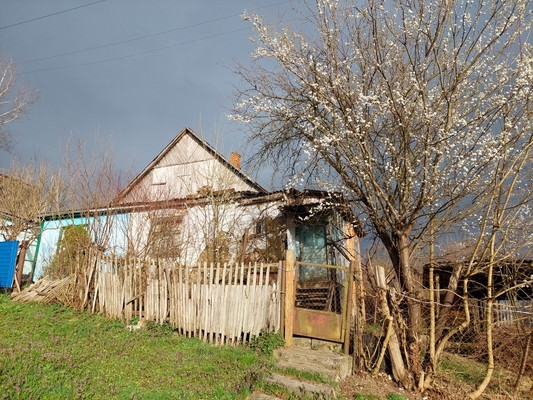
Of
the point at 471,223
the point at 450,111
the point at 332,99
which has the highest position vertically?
the point at 332,99

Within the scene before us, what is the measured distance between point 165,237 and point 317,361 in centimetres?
717

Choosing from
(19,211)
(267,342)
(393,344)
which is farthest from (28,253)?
(393,344)

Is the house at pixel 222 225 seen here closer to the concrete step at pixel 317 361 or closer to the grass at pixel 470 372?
the grass at pixel 470 372

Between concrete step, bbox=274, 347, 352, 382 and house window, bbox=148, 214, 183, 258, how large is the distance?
5808 mm

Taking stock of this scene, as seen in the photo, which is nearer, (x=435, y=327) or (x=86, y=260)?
(x=435, y=327)

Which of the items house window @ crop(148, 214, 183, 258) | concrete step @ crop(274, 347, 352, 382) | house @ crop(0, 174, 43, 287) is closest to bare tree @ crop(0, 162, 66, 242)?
house @ crop(0, 174, 43, 287)

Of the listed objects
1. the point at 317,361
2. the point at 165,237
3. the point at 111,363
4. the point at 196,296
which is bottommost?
the point at 111,363

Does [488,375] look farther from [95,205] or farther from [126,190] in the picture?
[126,190]

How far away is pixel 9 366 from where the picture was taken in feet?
16.5

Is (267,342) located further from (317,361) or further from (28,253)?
(28,253)

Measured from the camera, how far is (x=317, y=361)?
645 cm

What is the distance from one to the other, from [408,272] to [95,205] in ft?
26.5

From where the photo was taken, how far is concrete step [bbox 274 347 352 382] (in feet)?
20.0

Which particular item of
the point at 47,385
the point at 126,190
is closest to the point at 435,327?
the point at 47,385
